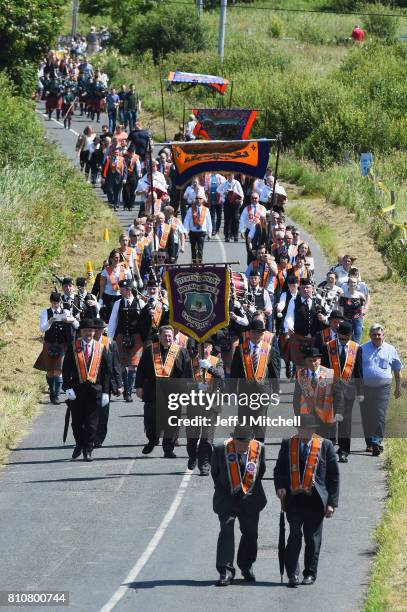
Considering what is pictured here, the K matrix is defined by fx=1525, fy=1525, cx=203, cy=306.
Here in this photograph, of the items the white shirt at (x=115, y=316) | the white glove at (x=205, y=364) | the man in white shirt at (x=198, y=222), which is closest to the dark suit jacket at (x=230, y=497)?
the white glove at (x=205, y=364)

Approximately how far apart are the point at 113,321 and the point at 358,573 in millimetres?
8027

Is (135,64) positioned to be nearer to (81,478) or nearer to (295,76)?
(295,76)

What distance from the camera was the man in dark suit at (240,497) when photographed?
13.6 m

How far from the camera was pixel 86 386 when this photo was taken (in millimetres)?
18250

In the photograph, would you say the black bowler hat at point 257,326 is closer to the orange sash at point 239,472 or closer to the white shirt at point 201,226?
the orange sash at point 239,472

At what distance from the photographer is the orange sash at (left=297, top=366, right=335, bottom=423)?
57.2 feet

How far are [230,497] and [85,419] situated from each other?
15.9 ft

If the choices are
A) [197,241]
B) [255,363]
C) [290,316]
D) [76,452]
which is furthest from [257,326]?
[197,241]

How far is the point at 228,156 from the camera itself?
24.0 meters

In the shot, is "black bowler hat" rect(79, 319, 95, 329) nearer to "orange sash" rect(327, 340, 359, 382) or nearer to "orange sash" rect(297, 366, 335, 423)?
"orange sash" rect(297, 366, 335, 423)

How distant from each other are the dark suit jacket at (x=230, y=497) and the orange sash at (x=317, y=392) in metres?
3.72

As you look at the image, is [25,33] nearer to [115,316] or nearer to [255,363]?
[115,316]

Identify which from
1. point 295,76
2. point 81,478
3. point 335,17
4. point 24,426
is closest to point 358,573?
point 81,478

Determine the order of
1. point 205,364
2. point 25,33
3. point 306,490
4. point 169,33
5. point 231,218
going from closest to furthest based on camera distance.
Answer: point 306,490, point 205,364, point 231,218, point 25,33, point 169,33
